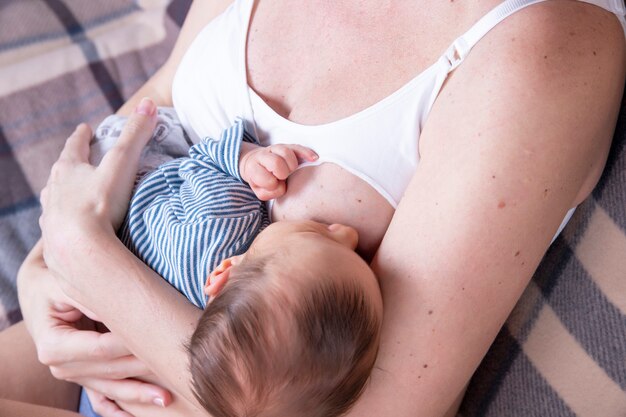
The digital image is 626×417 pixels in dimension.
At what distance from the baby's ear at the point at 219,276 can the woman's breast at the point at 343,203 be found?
121 millimetres

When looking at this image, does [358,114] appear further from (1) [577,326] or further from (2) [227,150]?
(1) [577,326]

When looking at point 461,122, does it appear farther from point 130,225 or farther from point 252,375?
point 130,225

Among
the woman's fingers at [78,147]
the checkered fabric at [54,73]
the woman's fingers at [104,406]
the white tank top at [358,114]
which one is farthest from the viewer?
the checkered fabric at [54,73]

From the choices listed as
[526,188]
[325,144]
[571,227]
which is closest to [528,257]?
[526,188]

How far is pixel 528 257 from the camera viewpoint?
87 cm

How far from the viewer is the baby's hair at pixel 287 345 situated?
2.69 feet

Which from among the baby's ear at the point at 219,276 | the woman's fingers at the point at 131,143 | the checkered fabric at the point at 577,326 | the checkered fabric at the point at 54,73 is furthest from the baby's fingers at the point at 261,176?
the checkered fabric at the point at 54,73

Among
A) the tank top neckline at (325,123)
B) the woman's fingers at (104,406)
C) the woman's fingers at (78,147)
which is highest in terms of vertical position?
the tank top neckline at (325,123)

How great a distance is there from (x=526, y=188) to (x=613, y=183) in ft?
0.76

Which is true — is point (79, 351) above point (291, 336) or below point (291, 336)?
below

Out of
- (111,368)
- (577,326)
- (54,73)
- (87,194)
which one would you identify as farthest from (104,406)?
(54,73)

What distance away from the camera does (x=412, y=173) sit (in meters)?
0.99

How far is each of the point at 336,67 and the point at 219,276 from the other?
38 cm

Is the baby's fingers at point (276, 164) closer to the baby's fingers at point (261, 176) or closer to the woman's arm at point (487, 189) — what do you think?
the baby's fingers at point (261, 176)
